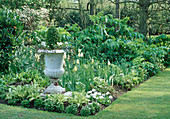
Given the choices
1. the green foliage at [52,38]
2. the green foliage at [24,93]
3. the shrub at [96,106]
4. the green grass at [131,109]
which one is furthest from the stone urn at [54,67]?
the shrub at [96,106]

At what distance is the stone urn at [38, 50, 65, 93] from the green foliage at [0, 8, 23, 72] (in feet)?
6.71

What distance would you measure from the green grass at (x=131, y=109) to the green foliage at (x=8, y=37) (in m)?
2.41

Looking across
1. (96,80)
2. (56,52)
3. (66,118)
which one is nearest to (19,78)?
(56,52)

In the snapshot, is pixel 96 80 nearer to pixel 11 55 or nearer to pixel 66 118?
pixel 66 118

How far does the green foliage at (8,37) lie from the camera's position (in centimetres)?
670

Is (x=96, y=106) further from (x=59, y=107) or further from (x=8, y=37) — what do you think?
(x=8, y=37)

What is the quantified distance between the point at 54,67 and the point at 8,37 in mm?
2346

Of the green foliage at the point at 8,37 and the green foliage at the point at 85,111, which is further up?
the green foliage at the point at 8,37

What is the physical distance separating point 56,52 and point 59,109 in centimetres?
128

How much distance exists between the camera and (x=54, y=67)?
517 cm

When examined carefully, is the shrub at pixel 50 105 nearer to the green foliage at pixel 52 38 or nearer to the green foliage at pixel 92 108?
the green foliage at pixel 92 108

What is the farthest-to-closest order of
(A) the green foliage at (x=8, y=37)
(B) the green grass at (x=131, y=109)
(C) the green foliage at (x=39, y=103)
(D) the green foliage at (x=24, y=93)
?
(A) the green foliage at (x=8, y=37) < (D) the green foliage at (x=24, y=93) < (C) the green foliage at (x=39, y=103) < (B) the green grass at (x=131, y=109)

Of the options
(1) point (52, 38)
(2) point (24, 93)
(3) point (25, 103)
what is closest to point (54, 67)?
(1) point (52, 38)

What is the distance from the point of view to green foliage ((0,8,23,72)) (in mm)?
6695
